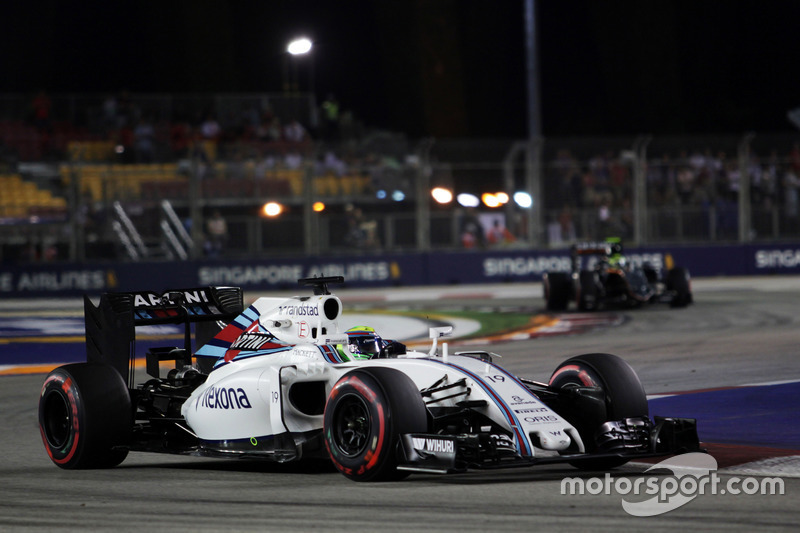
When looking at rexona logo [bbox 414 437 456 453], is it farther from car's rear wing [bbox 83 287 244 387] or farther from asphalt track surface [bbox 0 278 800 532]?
car's rear wing [bbox 83 287 244 387]

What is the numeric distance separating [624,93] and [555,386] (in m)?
39.8

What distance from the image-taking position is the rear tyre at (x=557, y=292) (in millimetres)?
21219

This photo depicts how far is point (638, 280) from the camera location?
69.8 feet

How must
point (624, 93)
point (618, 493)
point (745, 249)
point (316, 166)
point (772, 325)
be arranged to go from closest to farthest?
point (618, 493) → point (772, 325) → point (316, 166) → point (745, 249) → point (624, 93)

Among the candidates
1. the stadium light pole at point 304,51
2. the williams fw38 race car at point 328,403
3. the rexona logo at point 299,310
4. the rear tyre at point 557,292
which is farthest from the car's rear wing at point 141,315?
the stadium light pole at point 304,51

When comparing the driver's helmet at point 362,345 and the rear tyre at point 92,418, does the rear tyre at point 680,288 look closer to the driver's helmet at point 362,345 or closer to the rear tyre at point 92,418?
the driver's helmet at point 362,345

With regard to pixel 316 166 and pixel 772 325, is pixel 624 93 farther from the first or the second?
pixel 772 325

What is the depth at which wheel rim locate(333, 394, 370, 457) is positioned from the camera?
693cm

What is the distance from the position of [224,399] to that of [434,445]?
5.76 feet

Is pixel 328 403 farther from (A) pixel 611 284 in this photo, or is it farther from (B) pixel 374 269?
(B) pixel 374 269

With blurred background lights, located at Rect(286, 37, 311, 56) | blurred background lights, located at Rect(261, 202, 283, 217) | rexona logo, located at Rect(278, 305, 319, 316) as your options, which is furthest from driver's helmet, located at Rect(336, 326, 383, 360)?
blurred background lights, located at Rect(286, 37, 311, 56)

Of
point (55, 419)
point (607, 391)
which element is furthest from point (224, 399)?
point (607, 391)

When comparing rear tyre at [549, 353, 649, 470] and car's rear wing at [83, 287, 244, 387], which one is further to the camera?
car's rear wing at [83, 287, 244, 387]

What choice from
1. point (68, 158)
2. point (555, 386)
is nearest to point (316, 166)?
point (68, 158)
